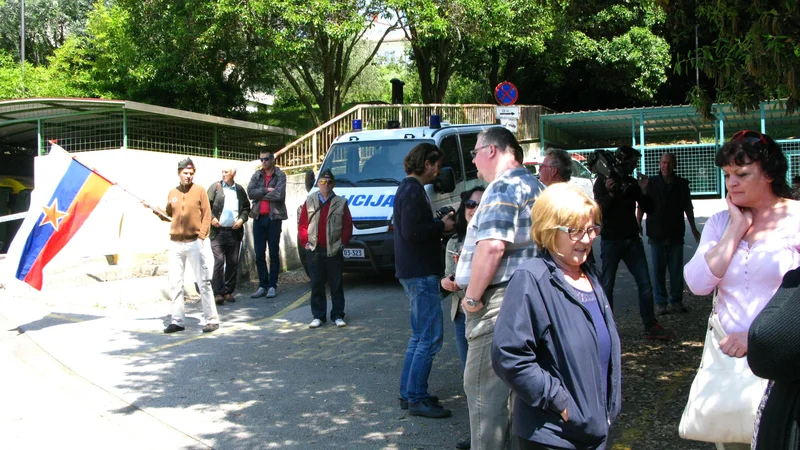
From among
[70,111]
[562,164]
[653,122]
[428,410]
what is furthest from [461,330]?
[653,122]

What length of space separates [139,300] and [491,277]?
8050mm

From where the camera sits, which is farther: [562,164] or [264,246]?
[264,246]

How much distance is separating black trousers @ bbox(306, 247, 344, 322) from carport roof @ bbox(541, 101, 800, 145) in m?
17.3

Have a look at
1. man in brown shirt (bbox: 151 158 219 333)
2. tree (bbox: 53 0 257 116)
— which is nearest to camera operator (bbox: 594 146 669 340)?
man in brown shirt (bbox: 151 158 219 333)

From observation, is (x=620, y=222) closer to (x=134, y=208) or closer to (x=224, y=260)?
(x=224, y=260)

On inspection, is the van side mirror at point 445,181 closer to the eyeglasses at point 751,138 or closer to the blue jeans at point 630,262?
the blue jeans at point 630,262

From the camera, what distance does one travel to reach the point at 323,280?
29.2 feet

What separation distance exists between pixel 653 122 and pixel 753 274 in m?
24.9

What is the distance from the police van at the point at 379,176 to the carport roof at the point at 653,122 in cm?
1390

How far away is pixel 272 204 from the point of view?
11125 mm

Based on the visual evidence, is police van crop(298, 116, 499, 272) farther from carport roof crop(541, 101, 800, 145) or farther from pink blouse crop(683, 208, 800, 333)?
carport roof crop(541, 101, 800, 145)

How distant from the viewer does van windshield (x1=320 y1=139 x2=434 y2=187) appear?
11094mm

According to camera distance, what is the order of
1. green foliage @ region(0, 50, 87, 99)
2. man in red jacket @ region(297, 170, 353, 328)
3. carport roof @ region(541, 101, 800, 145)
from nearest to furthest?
man in red jacket @ region(297, 170, 353, 328) < carport roof @ region(541, 101, 800, 145) < green foliage @ region(0, 50, 87, 99)

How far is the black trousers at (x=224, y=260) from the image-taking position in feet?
34.8
